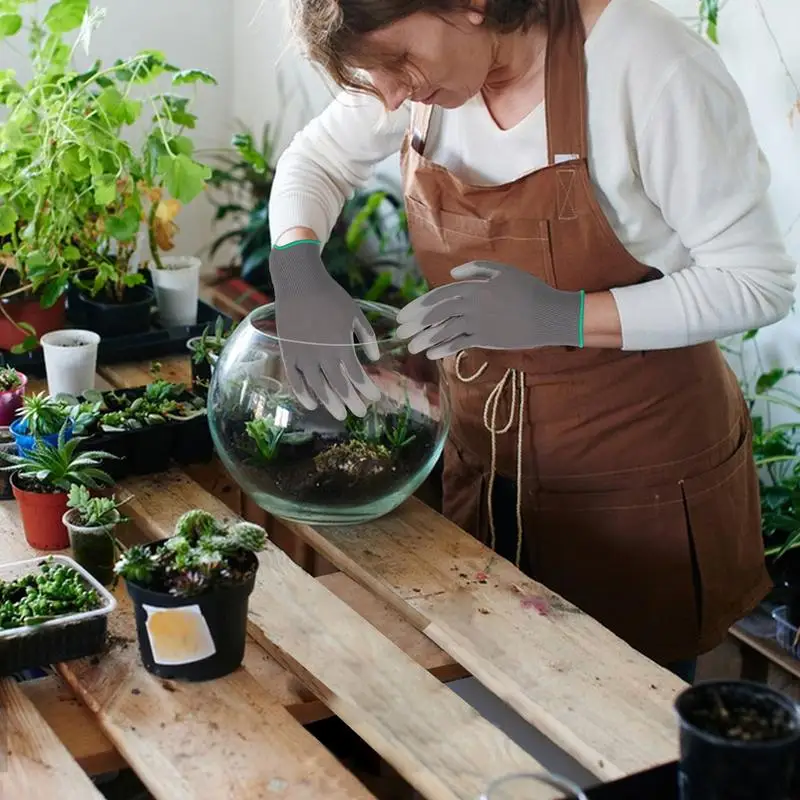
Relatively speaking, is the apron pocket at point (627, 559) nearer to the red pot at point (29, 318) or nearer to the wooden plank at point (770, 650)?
the wooden plank at point (770, 650)

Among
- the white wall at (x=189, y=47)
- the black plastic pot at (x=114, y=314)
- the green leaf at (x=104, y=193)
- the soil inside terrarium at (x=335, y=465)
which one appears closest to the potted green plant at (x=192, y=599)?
the soil inside terrarium at (x=335, y=465)

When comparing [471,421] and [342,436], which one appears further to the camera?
[471,421]

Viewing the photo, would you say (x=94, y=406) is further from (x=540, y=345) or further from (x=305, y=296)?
(x=540, y=345)

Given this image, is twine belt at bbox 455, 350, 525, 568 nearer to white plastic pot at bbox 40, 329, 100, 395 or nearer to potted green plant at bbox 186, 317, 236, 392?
potted green plant at bbox 186, 317, 236, 392

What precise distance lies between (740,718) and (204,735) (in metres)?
0.50

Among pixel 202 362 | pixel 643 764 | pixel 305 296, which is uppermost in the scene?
pixel 305 296

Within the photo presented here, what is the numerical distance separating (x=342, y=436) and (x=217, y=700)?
1.31ft

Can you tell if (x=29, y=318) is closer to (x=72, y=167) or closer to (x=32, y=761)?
(x=72, y=167)

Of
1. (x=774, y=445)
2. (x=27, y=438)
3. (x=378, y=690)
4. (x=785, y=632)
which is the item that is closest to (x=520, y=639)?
(x=378, y=690)

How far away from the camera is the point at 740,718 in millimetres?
917

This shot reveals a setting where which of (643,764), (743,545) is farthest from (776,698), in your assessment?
(743,545)

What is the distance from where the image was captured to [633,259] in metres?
1.51

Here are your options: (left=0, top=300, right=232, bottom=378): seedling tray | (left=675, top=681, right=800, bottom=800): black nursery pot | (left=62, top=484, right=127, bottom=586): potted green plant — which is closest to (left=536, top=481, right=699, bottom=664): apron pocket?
(left=62, top=484, right=127, bottom=586): potted green plant

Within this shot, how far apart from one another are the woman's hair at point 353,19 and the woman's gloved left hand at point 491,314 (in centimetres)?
28
